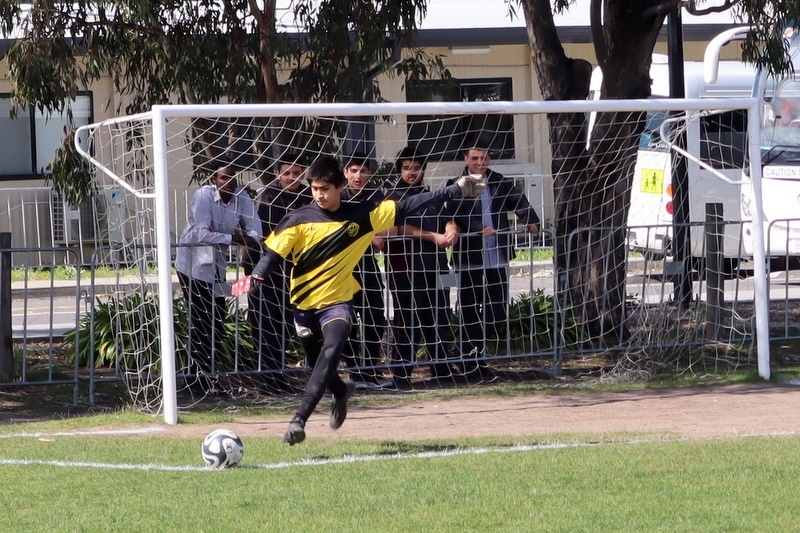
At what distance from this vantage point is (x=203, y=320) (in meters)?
10.5

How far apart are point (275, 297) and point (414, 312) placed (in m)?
1.18

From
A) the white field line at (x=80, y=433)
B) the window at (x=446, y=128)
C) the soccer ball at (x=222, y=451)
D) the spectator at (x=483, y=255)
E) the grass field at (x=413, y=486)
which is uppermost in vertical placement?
the window at (x=446, y=128)

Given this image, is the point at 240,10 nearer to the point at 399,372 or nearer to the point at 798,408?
the point at 399,372

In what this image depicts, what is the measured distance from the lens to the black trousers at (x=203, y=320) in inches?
410

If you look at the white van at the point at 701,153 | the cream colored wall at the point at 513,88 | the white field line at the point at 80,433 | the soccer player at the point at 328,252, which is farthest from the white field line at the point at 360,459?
the white van at the point at 701,153

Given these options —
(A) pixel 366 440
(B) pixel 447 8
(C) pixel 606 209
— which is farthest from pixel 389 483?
(B) pixel 447 8

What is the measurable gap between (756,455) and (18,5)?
705 cm

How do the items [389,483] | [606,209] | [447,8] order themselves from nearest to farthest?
[389,483], [606,209], [447,8]

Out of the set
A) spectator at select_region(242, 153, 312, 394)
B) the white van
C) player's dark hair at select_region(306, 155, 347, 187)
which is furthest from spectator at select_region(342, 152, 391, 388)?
the white van

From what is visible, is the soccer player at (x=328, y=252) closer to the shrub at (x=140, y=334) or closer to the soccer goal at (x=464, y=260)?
the soccer goal at (x=464, y=260)

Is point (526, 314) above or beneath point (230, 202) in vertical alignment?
beneath

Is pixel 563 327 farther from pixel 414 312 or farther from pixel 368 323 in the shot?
pixel 368 323

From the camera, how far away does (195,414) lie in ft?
31.2

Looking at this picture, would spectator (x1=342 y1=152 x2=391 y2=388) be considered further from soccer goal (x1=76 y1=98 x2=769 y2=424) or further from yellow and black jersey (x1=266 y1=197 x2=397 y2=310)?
yellow and black jersey (x1=266 y1=197 x2=397 y2=310)
